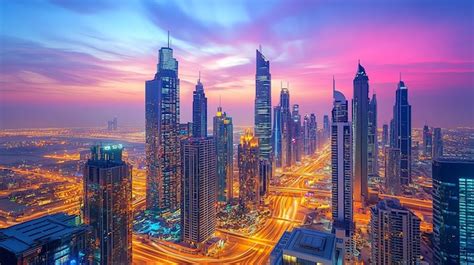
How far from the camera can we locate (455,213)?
7.32m

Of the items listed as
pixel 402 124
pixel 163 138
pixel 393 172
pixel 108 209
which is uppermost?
pixel 402 124

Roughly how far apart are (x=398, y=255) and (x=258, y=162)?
34.0 feet

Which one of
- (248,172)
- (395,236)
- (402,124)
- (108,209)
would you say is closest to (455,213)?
(395,236)

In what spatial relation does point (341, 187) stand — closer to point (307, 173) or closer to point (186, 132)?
point (186, 132)

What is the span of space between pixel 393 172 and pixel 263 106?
1374 cm

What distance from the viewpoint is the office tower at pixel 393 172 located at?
1748cm

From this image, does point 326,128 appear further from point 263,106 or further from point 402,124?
point 402,124

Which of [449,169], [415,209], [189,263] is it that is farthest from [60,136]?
[415,209]

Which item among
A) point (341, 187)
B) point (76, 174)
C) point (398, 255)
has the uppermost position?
point (76, 174)

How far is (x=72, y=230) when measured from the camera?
4.98m

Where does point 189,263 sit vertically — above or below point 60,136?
below

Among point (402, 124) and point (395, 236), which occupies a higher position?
point (402, 124)

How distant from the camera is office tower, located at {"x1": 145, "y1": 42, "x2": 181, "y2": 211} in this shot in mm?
15844

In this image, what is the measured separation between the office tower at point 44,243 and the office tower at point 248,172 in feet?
37.2
